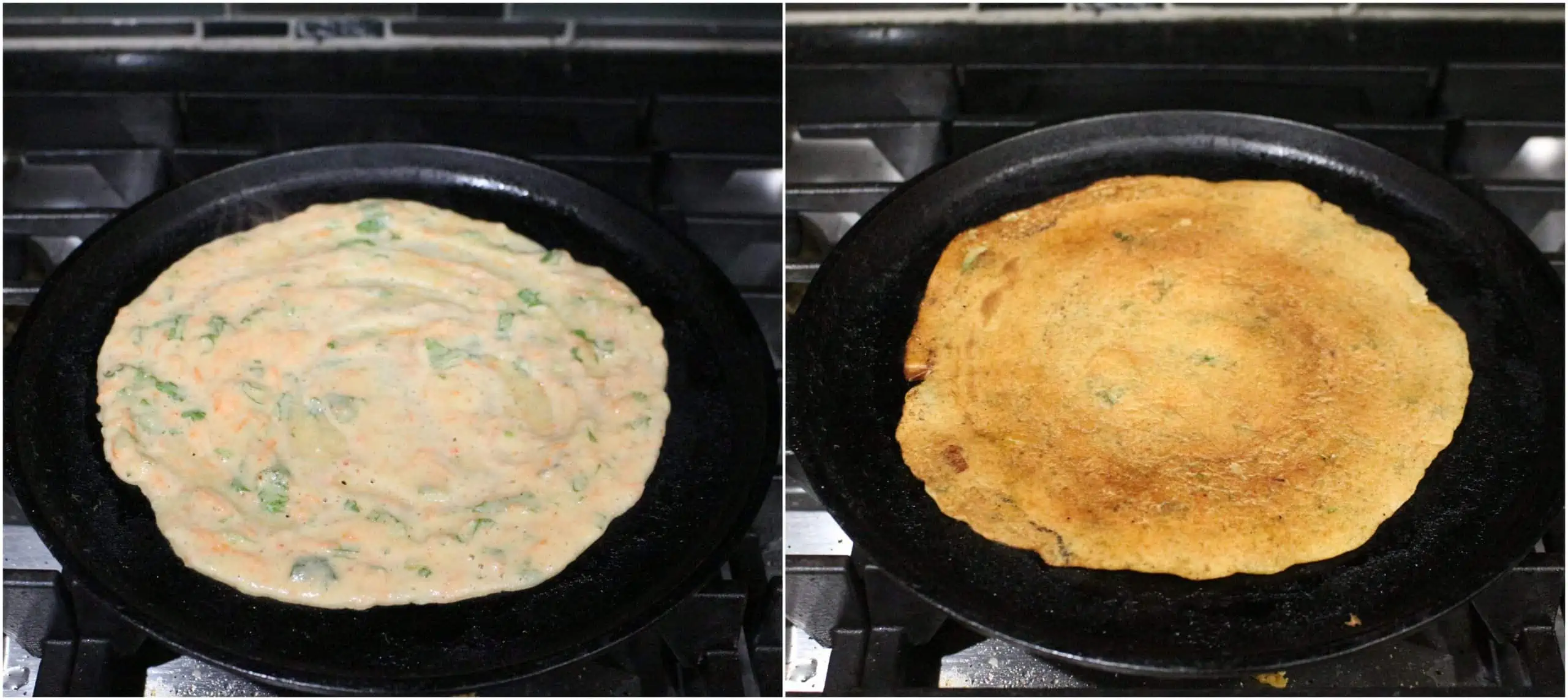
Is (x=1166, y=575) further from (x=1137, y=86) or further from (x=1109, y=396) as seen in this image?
(x=1137, y=86)

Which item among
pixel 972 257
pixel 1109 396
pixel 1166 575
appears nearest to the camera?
pixel 1166 575

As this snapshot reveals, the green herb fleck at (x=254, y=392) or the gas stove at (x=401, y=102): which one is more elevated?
the gas stove at (x=401, y=102)

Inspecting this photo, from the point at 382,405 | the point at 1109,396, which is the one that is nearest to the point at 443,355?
the point at 382,405

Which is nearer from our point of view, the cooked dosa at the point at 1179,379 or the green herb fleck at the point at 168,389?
the cooked dosa at the point at 1179,379

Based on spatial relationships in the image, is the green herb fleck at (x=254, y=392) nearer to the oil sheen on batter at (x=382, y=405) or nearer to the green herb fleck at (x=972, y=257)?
the oil sheen on batter at (x=382, y=405)

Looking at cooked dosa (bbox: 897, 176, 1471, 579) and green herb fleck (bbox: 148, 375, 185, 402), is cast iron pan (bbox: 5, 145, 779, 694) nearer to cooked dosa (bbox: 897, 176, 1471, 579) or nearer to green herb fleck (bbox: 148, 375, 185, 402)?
green herb fleck (bbox: 148, 375, 185, 402)

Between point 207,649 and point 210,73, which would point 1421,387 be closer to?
point 207,649

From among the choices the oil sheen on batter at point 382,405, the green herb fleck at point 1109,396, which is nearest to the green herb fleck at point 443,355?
the oil sheen on batter at point 382,405

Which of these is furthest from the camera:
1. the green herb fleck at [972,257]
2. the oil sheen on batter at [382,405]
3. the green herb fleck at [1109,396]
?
the green herb fleck at [972,257]

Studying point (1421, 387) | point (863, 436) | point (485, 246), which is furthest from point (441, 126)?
point (1421, 387)
